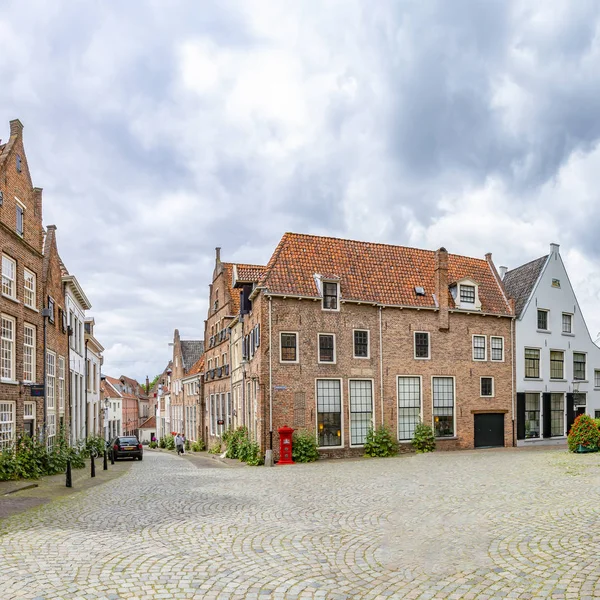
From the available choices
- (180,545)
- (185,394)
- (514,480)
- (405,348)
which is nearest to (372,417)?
(405,348)

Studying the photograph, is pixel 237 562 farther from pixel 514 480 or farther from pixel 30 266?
pixel 30 266

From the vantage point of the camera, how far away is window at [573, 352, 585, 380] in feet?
118

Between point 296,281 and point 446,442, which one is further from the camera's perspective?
point 446,442

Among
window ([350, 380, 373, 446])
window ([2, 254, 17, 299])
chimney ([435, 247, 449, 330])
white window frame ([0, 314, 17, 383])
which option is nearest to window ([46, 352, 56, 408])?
white window frame ([0, 314, 17, 383])

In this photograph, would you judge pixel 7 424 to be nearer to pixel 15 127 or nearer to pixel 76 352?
pixel 15 127

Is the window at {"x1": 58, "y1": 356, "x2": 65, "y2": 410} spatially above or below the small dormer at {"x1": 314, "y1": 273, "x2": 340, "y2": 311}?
below

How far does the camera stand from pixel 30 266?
2473 cm

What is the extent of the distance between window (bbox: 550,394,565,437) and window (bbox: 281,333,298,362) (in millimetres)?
16605

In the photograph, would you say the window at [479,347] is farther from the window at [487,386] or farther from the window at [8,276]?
the window at [8,276]

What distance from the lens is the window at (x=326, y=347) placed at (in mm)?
28266

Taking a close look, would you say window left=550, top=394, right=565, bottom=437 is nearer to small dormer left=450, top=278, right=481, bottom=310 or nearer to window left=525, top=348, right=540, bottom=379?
window left=525, top=348, right=540, bottom=379

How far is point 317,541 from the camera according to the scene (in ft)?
33.1

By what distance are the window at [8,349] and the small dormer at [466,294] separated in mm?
21187

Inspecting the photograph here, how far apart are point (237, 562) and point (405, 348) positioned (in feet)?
72.5
